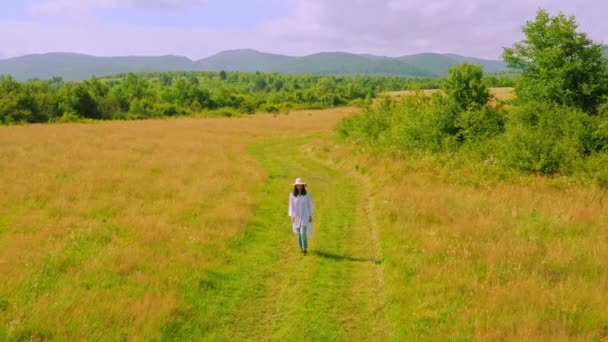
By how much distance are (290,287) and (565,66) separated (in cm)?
1580

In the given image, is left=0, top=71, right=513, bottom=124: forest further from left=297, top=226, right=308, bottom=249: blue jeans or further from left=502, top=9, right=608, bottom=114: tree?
left=297, top=226, right=308, bottom=249: blue jeans

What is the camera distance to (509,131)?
19.6m

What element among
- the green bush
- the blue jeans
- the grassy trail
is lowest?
the grassy trail

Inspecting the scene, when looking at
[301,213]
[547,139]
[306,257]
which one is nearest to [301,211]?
[301,213]

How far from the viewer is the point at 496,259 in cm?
1059

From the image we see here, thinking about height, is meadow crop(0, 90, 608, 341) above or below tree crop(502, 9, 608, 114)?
below

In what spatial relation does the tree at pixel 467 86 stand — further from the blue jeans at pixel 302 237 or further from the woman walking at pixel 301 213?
the blue jeans at pixel 302 237

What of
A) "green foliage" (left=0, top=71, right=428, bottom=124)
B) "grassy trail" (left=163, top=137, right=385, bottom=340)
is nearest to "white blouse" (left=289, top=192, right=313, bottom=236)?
"grassy trail" (left=163, top=137, right=385, bottom=340)

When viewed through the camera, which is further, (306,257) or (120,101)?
(120,101)

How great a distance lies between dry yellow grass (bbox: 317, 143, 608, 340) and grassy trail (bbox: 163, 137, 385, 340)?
647 mm

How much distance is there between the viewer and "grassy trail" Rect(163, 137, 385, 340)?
325 inches

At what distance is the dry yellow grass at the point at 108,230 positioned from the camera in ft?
27.3

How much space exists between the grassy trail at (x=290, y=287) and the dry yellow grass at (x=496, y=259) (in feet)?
2.12

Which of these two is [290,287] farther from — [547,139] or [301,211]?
[547,139]
